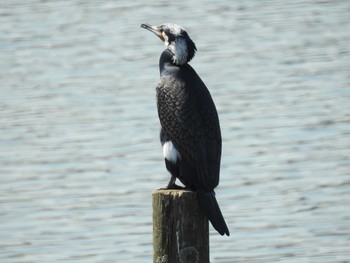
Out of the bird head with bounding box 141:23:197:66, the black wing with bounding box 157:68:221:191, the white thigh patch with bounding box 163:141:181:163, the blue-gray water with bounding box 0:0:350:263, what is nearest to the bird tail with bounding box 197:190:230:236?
the black wing with bounding box 157:68:221:191

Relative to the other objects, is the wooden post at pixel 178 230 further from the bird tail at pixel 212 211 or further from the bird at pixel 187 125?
the bird at pixel 187 125

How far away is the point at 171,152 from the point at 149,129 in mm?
6306

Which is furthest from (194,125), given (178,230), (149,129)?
(149,129)

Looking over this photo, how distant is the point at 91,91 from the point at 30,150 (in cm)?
242

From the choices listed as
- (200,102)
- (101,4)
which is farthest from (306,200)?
(101,4)

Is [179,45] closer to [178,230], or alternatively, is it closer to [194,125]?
[194,125]

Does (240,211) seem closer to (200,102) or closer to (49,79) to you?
(200,102)

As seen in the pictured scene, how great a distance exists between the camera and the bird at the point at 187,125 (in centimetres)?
544

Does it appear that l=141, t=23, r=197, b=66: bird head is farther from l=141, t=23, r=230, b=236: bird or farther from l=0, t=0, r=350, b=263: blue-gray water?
l=0, t=0, r=350, b=263: blue-gray water

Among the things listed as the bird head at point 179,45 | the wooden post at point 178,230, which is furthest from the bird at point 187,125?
the wooden post at point 178,230

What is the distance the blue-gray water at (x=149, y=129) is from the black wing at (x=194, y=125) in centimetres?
303

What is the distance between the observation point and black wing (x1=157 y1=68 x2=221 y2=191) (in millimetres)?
5461

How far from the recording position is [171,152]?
5.65 m

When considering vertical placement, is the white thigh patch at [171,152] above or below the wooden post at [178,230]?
above
